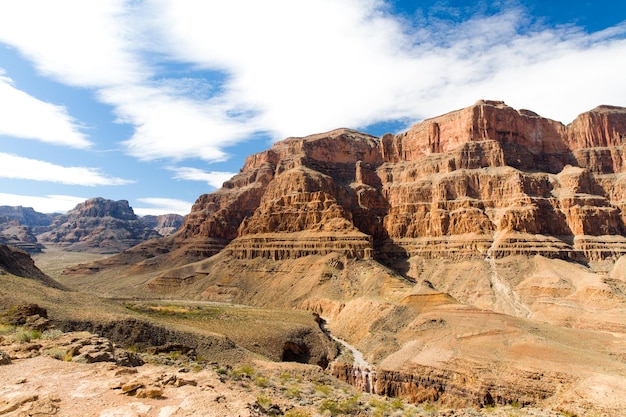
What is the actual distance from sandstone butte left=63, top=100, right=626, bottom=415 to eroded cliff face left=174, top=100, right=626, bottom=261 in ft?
1.40

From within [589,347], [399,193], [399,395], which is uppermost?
[399,193]

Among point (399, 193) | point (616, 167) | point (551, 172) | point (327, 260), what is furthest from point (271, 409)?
point (616, 167)

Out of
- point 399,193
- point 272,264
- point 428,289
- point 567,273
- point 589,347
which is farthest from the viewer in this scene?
point 399,193

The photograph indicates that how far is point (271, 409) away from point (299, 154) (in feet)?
432

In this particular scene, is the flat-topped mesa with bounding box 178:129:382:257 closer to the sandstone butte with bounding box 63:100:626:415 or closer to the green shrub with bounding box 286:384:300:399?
the sandstone butte with bounding box 63:100:626:415

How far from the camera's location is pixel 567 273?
3073 inches

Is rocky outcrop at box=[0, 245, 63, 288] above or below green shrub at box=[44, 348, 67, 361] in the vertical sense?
above

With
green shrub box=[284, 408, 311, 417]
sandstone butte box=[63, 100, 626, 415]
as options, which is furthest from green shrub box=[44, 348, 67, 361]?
sandstone butte box=[63, 100, 626, 415]

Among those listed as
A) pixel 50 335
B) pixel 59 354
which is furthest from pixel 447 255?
pixel 59 354

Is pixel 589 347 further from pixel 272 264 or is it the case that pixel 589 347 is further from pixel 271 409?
pixel 272 264

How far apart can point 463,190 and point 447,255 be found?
2162 centimetres

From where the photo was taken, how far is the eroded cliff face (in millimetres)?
94562

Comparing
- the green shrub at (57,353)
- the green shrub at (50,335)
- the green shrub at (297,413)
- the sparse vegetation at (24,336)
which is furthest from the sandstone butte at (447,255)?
the green shrub at (57,353)

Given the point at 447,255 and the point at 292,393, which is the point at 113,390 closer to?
the point at 292,393
